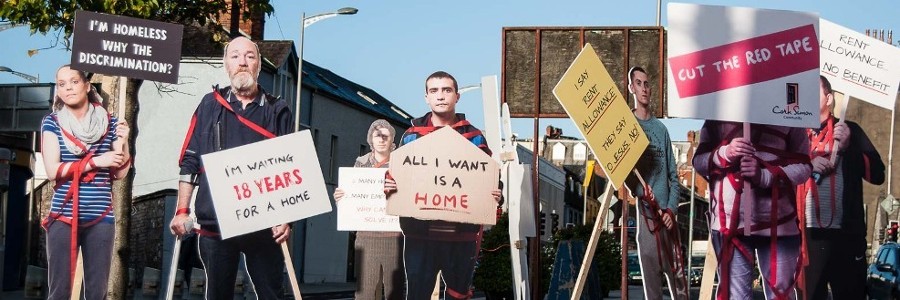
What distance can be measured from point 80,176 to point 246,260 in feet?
Result: 4.67

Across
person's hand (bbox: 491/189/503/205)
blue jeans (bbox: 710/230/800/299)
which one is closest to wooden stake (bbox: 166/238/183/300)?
person's hand (bbox: 491/189/503/205)

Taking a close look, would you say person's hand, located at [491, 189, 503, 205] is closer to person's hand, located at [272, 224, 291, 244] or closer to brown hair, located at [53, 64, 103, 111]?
person's hand, located at [272, 224, 291, 244]

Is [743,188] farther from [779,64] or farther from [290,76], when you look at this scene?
[290,76]

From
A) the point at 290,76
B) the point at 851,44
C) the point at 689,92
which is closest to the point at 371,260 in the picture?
the point at 689,92

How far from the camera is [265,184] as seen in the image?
11.5 metres

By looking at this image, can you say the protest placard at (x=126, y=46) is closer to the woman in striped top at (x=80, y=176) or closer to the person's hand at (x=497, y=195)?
the woman in striped top at (x=80, y=176)

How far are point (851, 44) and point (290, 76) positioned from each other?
34.7 metres

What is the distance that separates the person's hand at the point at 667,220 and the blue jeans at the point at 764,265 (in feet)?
4.09

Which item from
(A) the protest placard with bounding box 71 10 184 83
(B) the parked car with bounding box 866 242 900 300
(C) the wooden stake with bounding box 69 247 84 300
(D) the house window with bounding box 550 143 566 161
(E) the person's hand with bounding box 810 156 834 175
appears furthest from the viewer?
(D) the house window with bounding box 550 143 566 161

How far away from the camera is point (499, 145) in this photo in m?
13.4

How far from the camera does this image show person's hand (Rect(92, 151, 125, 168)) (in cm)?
1152

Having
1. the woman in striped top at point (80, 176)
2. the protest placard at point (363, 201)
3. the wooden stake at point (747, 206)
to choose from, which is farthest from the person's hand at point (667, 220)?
the woman in striped top at point (80, 176)

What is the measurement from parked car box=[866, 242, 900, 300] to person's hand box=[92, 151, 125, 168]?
1581 centimetres

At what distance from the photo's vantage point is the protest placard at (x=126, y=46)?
11.9 m
